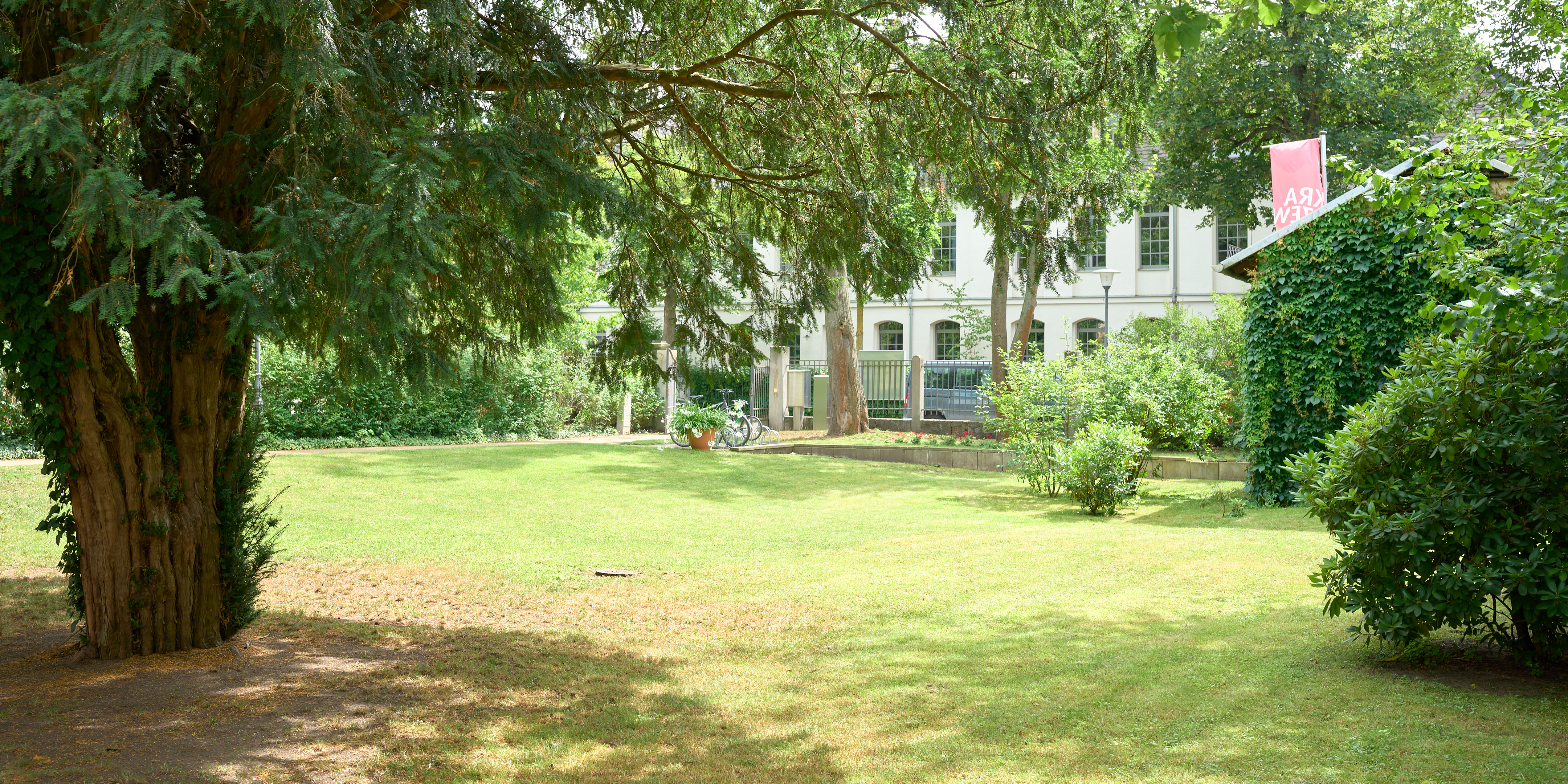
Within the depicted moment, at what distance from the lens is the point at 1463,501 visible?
17.2 feet

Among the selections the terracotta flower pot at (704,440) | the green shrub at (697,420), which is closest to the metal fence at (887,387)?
the green shrub at (697,420)

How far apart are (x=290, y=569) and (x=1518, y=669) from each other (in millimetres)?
A: 8780

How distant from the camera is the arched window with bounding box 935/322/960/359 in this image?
127 ft

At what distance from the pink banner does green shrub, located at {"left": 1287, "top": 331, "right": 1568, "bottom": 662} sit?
7.50 meters

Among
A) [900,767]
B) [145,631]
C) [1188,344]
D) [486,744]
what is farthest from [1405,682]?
[1188,344]

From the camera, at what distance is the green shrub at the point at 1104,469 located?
42.0 feet

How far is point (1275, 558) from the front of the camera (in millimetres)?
8938

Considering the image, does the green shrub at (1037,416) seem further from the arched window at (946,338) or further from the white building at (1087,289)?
the arched window at (946,338)

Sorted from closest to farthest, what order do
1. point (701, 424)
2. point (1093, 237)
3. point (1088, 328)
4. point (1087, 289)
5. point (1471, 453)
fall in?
point (1471, 453) → point (1093, 237) → point (701, 424) → point (1087, 289) → point (1088, 328)

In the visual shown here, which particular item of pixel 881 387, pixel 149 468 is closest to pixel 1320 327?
pixel 149 468

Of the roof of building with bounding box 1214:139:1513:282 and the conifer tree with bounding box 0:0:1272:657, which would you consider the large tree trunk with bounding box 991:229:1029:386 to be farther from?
the conifer tree with bounding box 0:0:1272:657

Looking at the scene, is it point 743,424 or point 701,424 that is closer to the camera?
point 701,424

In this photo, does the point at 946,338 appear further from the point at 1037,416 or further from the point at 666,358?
the point at 666,358

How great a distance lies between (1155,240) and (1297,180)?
24.0 metres
